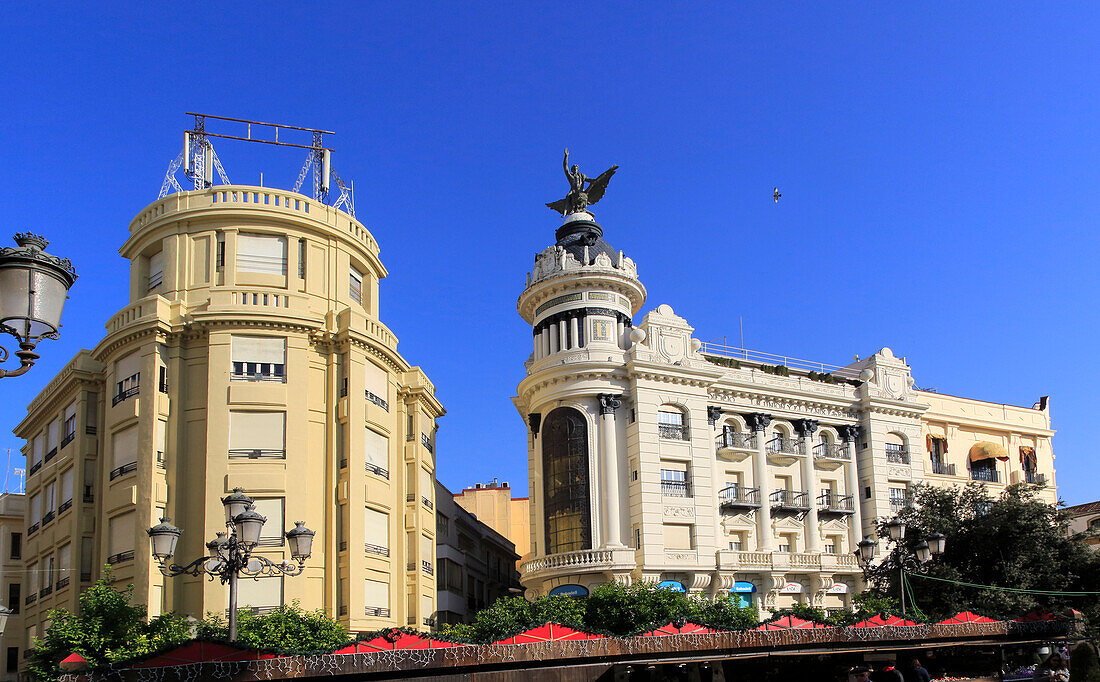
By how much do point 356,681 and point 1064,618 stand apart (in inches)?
871

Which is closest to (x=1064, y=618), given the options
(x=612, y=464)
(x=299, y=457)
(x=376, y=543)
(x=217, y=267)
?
(x=612, y=464)

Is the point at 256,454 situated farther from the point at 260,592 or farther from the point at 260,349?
the point at 260,592

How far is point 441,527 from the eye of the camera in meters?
47.6

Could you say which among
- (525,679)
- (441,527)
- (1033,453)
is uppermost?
(1033,453)

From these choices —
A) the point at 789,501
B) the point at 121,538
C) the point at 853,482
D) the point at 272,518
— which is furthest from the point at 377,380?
the point at 853,482

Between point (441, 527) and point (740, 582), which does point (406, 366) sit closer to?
point (441, 527)

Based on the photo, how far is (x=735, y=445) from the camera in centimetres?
4697

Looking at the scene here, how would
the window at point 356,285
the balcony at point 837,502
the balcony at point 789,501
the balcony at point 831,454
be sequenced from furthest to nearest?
the balcony at point 831,454 < the balcony at point 837,502 < the balcony at point 789,501 < the window at point 356,285

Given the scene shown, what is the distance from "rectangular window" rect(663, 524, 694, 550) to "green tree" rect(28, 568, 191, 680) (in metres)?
22.0

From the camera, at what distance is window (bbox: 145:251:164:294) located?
35.5m

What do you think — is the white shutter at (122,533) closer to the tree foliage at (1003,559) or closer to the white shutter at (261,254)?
the white shutter at (261,254)

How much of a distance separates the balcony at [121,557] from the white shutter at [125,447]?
116 inches

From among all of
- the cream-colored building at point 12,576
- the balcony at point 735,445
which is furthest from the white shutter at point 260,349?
the balcony at point 735,445

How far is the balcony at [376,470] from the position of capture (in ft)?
116
